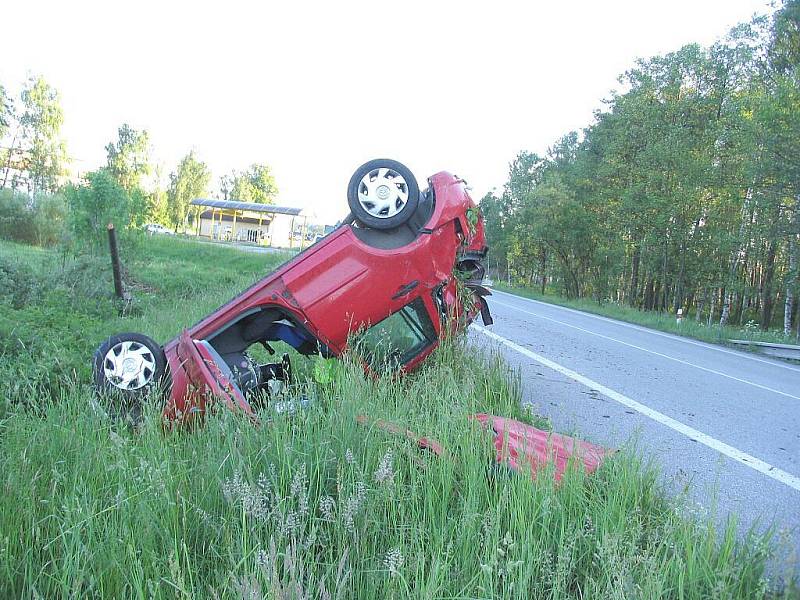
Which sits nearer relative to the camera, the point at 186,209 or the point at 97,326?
the point at 97,326

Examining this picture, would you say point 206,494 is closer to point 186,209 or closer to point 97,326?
point 97,326

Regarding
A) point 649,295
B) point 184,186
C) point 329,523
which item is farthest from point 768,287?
point 184,186

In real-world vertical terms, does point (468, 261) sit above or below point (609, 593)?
Result: above

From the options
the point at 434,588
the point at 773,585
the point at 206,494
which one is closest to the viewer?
the point at 434,588

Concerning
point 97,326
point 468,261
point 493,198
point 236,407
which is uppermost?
point 493,198

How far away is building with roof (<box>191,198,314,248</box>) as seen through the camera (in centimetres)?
→ 7146

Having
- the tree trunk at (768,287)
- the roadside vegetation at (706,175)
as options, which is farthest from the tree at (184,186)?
the tree trunk at (768,287)

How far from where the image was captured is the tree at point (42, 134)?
51.1m

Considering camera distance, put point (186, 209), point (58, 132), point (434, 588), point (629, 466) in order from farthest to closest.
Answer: point (186, 209) < point (58, 132) < point (629, 466) < point (434, 588)

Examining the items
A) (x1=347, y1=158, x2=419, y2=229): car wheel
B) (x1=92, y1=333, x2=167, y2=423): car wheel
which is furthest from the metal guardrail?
(x1=92, y1=333, x2=167, y2=423): car wheel

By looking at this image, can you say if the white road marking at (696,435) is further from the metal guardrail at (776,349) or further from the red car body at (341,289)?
the metal guardrail at (776,349)

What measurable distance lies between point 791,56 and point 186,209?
2903 inches

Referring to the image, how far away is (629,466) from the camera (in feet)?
8.63

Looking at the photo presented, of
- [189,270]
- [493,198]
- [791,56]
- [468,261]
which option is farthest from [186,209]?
[468,261]
